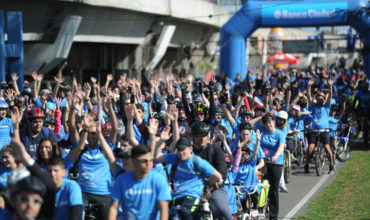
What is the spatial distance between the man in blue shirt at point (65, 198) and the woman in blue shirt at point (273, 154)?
15.2 ft

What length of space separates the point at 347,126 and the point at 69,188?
12.4 m

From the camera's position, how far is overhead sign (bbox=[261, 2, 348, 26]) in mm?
25266

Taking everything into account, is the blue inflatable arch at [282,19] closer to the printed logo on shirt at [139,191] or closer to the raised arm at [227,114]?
the raised arm at [227,114]

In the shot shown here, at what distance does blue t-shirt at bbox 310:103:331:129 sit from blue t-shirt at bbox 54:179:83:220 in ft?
33.3

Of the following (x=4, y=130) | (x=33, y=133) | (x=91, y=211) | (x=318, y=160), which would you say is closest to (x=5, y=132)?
(x=4, y=130)

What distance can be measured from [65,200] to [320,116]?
10342mm

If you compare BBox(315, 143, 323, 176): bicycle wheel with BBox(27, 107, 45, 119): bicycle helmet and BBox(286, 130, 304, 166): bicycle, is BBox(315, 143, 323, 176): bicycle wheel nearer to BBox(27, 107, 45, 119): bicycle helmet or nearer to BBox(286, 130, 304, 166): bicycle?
BBox(286, 130, 304, 166): bicycle

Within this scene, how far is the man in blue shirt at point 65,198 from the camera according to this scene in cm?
579

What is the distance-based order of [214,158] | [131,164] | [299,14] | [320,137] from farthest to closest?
[299,14] < [320,137] < [214,158] < [131,164]

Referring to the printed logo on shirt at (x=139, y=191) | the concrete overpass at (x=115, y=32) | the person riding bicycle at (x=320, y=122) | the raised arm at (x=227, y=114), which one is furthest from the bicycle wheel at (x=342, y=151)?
the concrete overpass at (x=115, y=32)

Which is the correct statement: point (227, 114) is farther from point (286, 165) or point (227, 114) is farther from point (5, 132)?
point (5, 132)

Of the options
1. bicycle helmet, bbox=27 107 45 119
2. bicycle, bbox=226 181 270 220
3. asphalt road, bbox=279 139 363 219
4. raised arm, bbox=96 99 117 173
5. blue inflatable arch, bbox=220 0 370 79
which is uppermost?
blue inflatable arch, bbox=220 0 370 79

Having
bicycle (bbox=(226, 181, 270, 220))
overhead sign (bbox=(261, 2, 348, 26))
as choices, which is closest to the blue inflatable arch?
overhead sign (bbox=(261, 2, 348, 26))

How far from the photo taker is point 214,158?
7.64 metres
